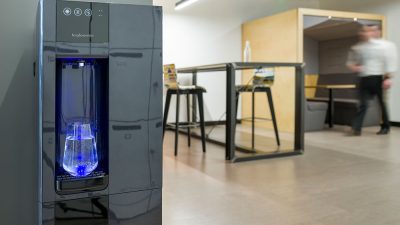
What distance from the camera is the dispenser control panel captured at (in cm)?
101

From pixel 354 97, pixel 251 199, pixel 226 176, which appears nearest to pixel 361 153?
pixel 226 176

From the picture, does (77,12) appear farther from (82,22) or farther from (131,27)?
(131,27)

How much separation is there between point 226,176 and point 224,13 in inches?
164


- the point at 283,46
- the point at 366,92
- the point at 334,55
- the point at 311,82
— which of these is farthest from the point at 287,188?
the point at 334,55

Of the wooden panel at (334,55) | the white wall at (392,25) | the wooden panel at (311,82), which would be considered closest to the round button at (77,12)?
the white wall at (392,25)

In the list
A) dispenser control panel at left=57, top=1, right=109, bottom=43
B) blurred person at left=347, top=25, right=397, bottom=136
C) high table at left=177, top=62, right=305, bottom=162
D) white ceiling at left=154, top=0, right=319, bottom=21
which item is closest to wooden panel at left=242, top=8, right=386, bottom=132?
white ceiling at left=154, top=0, right=319, bottom=21

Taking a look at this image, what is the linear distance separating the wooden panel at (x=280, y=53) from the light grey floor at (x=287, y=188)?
1496 mm

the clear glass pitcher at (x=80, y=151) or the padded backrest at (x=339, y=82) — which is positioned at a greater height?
the padded backrest at (x=339, y=82)

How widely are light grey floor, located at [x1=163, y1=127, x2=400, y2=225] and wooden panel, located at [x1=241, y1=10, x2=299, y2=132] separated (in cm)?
150

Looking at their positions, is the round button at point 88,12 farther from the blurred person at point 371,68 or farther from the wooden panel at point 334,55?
the wooden panel at point 334,55

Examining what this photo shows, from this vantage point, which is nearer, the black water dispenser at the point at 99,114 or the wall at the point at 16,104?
the black water dispenser at the point at 99,114

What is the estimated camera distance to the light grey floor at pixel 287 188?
6.50 ft

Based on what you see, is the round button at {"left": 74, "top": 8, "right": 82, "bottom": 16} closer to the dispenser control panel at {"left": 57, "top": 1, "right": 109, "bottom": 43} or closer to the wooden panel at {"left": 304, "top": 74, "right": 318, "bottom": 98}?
the dispenser control panel at {"left": 57, "top": 1, "right": 109, "bottom": 43}

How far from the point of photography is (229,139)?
3.37m
